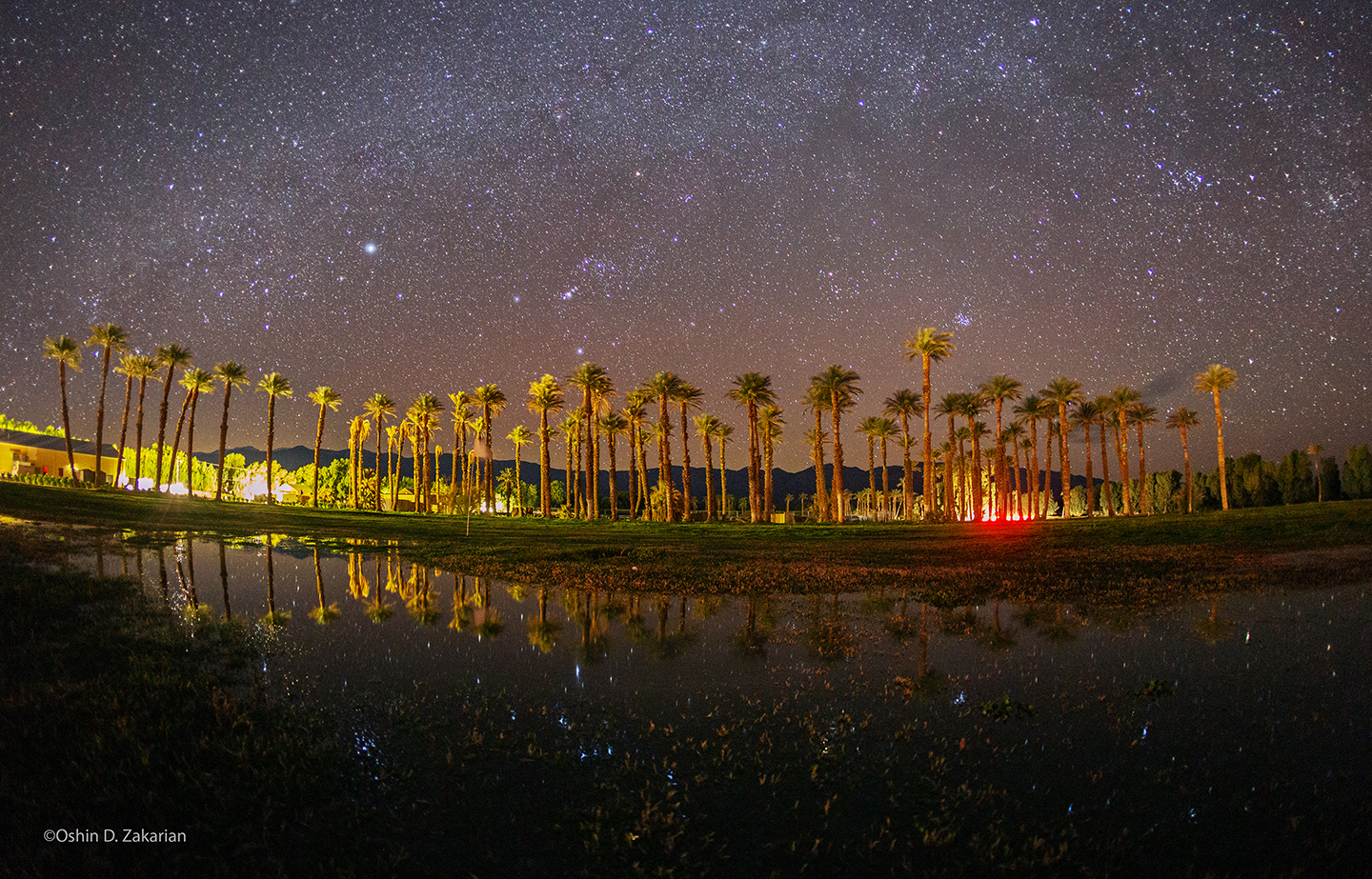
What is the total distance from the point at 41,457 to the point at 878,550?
13793cm

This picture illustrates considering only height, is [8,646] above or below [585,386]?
below

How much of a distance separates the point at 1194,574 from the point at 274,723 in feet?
90.7

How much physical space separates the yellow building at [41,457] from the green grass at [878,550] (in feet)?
197

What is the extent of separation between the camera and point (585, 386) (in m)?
78.6

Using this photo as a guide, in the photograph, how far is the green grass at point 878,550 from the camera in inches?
802

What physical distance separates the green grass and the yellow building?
59.9 meters

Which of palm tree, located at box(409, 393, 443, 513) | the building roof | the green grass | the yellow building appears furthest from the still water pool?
the building roof

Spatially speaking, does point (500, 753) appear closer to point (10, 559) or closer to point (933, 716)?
point (933, 716)

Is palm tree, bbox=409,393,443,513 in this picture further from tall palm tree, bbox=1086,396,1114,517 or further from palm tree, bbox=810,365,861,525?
tall palm tree, bbox=1086,396,1114,517

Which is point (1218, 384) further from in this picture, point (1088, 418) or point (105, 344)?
point (105, 344)

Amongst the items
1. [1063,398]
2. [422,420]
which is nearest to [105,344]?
[422,420]

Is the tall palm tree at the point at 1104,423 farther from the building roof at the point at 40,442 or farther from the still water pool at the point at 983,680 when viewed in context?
the building roof at the point at 40,442

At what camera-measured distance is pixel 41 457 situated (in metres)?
101

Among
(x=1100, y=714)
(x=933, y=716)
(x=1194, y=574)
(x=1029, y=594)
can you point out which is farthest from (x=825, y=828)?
(x=1194, y=574)
